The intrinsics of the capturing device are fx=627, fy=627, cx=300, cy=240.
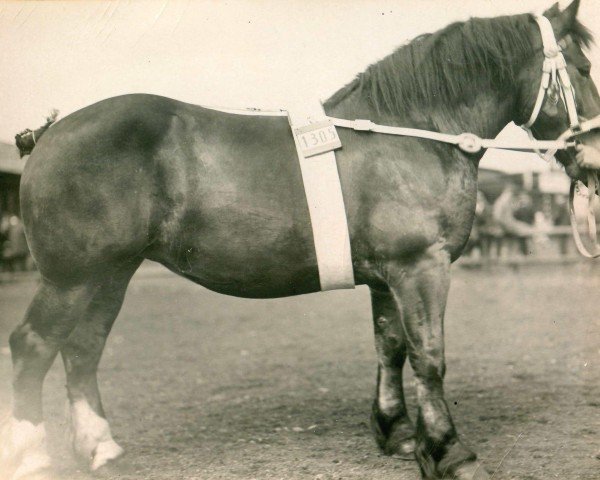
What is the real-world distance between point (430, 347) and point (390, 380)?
0.62 meters

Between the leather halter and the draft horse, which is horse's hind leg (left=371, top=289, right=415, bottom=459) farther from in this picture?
the leather halter

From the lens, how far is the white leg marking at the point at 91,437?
11.3ft

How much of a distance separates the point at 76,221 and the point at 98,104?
650 millimetres

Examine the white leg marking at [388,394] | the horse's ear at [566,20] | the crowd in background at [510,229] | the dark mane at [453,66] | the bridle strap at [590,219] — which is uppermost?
the horse's ear at [566,20]

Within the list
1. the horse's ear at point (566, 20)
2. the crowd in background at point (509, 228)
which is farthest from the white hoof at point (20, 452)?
the crowd in background at point (509, 228)

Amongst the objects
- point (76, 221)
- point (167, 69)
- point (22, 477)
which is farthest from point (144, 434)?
point (167, 69)

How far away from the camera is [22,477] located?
3.17 meters

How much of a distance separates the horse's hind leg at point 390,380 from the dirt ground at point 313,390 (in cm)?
14

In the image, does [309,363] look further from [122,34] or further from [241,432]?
[122,34]

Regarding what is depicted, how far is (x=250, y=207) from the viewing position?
3188mm

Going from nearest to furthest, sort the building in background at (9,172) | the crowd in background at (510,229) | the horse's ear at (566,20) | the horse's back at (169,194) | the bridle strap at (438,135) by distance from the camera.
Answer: the horse's back at (169,194), the bridle strap at (438,135), the horse's ear at (566,20), the building in background at (9,172), the crowd in background at (510,229)

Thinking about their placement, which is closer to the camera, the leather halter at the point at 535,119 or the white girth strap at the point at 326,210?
the white girth strap at the point at 326,210

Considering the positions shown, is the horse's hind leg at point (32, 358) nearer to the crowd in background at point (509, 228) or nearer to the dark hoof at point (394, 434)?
the dark hoof at point (394, 434)

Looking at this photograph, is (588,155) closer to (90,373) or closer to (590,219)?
(590,219)
